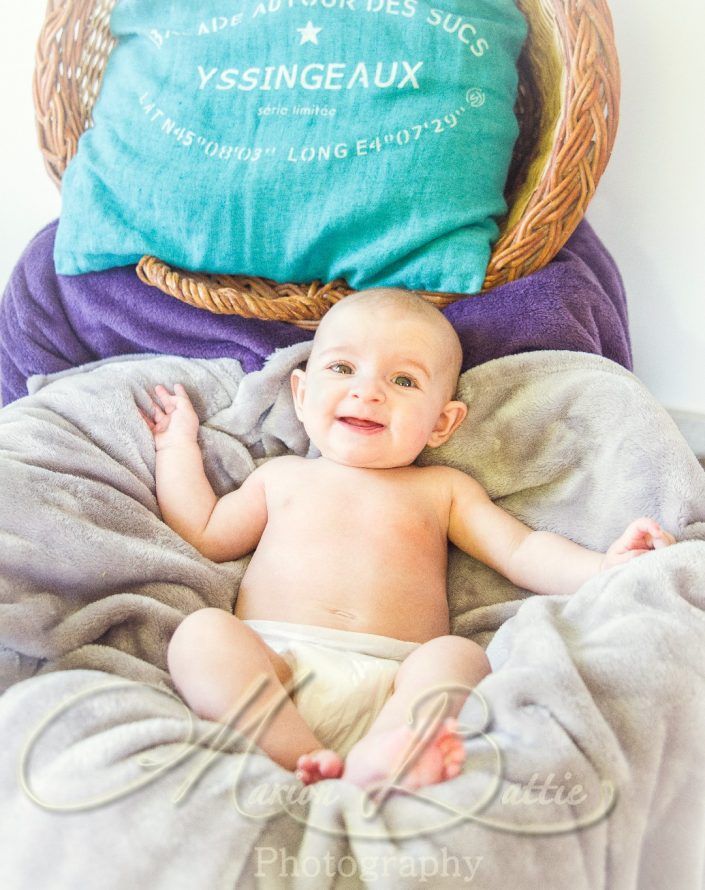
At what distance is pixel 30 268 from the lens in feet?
4.73

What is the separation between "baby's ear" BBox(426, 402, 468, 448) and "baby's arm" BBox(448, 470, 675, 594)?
52 mm

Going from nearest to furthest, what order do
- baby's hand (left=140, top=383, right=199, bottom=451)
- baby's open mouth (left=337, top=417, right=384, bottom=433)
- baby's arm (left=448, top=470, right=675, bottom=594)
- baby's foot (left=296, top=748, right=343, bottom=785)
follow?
baby's foot (left=296, top=748, right=343, bottom=785), baby's arm (left=448, top=470, right=675, bottom=594), baby's open mouth (left=337, top=417, right=384, bottom=433), baby's hand (left=140, top=383, right=199, bottom=451)

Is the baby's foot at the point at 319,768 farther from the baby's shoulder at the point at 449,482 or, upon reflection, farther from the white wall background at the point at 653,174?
the white wall background at the point at 653,174

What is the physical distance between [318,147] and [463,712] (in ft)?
2.82

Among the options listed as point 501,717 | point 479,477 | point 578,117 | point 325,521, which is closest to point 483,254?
point 578,117

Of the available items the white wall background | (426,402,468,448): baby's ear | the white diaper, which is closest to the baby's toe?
the white diaper

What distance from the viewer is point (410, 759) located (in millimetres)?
768

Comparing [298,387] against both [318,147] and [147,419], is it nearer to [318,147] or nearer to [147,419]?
[147,419]

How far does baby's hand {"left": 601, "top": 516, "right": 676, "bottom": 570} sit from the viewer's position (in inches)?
40.0

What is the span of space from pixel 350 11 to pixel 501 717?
105 centimetres

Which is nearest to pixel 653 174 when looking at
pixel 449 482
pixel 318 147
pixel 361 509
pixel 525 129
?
pixel 525 129

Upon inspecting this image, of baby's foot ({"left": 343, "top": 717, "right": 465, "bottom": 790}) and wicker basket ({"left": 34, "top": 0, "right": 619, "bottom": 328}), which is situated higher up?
wicker basket ({"left": 34, "top": 0, "right": 619, "bottom": 328})

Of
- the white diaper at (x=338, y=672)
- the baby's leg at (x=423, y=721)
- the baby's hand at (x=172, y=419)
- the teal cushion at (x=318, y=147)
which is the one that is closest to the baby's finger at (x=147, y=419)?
the baby's hand at (x=172, y=419)

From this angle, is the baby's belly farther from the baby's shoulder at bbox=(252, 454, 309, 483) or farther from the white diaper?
the baby's shoulder at bbox=(252, 454, 309, 483)
